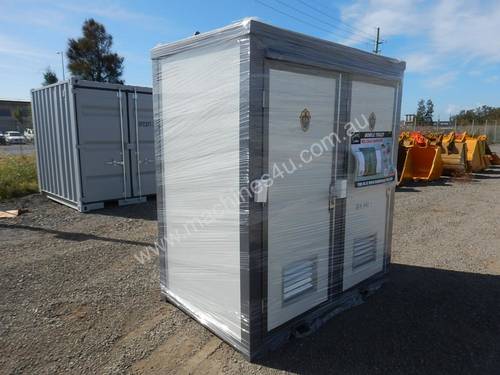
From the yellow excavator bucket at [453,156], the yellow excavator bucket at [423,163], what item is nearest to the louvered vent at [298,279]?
the yellow excavator bucket at [423,163]

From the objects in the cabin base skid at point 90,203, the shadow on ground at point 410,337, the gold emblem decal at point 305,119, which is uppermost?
the gold emblem decal at point 305,119

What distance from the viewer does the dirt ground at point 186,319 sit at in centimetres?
252

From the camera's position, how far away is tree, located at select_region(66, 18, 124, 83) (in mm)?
25384

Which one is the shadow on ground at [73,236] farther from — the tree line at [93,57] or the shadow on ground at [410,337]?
the tree line at [93,57]

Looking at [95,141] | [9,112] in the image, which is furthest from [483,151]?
[9,112]

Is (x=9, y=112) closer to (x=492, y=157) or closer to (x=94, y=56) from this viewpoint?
(x=94, y=56)

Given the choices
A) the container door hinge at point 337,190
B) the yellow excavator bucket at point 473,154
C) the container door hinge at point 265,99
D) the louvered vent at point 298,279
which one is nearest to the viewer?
the container door hinge at point 265,99

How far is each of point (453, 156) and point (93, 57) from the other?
23996mm

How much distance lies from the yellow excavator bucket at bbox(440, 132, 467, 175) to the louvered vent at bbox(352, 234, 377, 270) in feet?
32.5

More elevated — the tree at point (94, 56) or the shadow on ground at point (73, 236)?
the tree at point (94, 56)

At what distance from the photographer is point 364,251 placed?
3.43m

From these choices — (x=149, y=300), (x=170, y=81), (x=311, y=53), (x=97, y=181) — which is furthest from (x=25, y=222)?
(x=311, y=53)

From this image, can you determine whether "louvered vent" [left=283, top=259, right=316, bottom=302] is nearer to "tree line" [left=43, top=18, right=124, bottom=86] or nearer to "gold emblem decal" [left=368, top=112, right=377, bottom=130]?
"gold emblem decal" [left=368, top=112, right=377, bottom=130]

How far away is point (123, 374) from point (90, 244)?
9.91 ft
